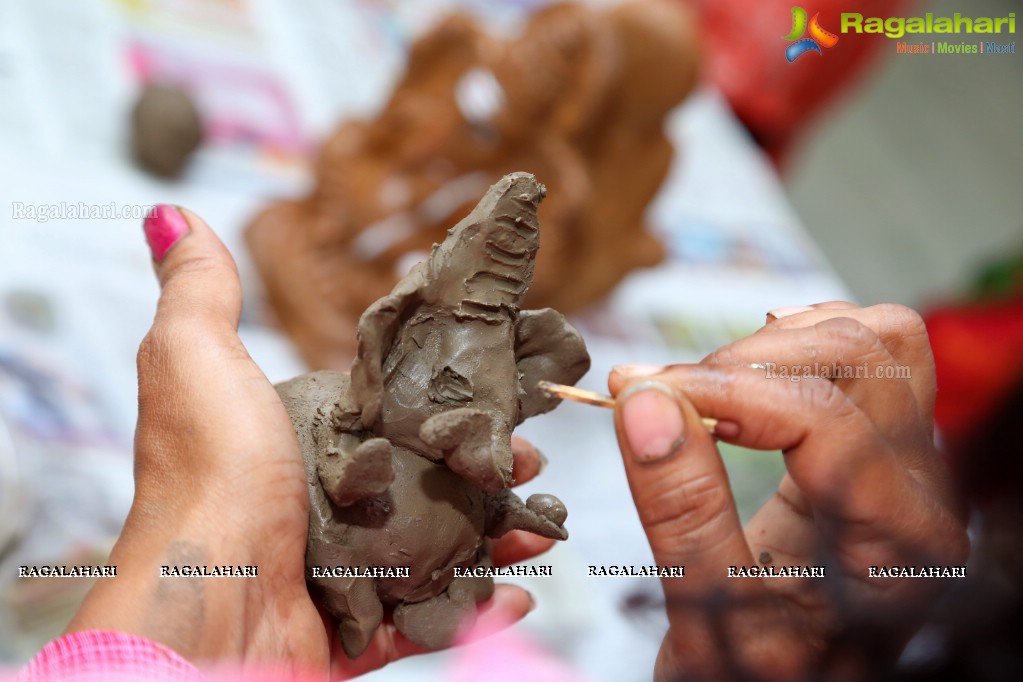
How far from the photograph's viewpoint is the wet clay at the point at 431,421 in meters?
1.08

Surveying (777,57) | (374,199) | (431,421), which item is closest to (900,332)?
(431,421)

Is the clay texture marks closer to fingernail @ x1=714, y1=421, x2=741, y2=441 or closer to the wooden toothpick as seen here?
the wooden toothpick

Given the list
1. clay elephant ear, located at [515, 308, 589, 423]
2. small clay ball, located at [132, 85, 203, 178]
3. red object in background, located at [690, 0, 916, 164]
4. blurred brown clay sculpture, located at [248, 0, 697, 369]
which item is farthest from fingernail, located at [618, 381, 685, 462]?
red object in background, located at [690, 0, 916, 164]

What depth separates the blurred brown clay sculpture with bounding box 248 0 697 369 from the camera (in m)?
2.29

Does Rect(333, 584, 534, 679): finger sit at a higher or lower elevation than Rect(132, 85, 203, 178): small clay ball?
lower

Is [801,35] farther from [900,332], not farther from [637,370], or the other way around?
[637,370]

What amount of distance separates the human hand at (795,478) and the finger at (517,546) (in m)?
0.42

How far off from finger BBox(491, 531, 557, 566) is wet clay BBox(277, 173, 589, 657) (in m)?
0.22

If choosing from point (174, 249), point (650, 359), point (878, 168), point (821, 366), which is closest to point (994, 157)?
point (878, 168)

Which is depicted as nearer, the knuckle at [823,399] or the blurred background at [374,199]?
the knuckle at [823,399]

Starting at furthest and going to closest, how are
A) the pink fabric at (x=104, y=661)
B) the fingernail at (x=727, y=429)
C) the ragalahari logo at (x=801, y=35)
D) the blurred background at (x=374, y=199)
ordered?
the ragalahari logo at (x=801, y=35), the blurred background at (x=374, y=199), the fingernail at (x=727, y=429), the pink fabric at (x=104, y=661)

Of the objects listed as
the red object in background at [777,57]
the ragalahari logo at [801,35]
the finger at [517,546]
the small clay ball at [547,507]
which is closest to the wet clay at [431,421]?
the small clay ball at [547,507]

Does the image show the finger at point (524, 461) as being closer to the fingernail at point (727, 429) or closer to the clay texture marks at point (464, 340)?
the clay texture marks at point (464, 340)

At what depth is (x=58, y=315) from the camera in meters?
2.17
